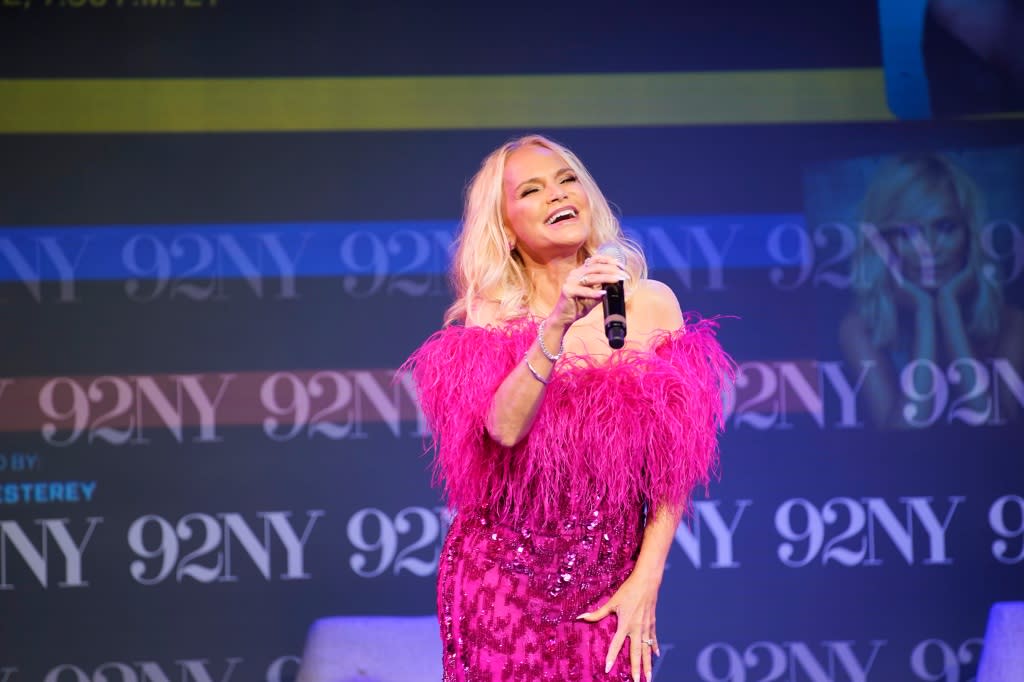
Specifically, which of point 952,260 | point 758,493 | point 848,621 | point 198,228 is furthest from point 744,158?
point 198,228

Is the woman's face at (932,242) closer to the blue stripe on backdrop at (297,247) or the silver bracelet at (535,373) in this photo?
the blue stripe on backdrop at (297,247)

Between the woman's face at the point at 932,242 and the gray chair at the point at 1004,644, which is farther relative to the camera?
the woman's face at the point at 932,242

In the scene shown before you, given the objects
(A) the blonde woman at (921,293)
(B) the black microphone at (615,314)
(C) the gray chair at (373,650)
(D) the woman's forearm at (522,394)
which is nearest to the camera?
(B) the black microphone at (615,314)

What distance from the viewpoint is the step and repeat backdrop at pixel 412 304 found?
11.8ft

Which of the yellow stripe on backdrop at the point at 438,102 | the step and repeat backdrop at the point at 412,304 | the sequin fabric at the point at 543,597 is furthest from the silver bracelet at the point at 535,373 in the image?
the yellow stripe on backdrop at the point at 438,102

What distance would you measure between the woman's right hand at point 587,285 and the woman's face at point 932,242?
2094 mm

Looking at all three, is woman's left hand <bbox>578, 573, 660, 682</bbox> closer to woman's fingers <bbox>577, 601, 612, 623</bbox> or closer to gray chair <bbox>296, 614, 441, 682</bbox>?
woman's fingers <bbox>577, 601, 612, 623</bbox>

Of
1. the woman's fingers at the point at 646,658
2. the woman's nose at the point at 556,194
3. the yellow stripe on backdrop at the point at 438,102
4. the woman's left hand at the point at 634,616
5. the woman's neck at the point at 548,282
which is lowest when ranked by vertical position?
the woman's fingers at the point at 646,658

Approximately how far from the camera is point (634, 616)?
6.73 ft

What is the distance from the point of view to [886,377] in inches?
146

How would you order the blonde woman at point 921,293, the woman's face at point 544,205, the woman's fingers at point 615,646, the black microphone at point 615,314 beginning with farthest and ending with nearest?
1. the blonde woman at point 921,293
2. the woman's face at point 544,205
3. the woman's fingers at point 615,646
4. the black microphone at point 615,314

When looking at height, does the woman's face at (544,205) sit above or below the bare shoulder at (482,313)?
above

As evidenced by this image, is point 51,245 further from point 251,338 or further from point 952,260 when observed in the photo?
point 952,260

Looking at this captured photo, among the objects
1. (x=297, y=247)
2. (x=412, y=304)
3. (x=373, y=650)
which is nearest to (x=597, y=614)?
(x=373, y=650)
